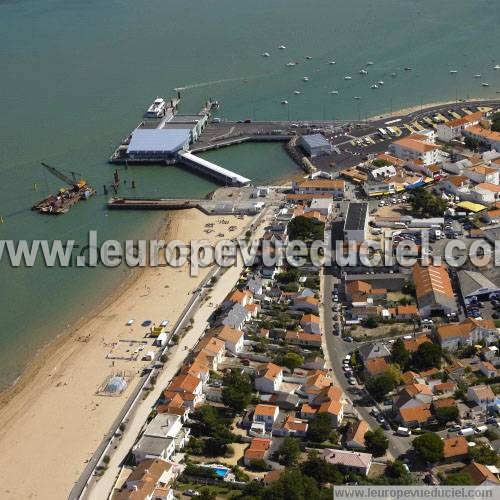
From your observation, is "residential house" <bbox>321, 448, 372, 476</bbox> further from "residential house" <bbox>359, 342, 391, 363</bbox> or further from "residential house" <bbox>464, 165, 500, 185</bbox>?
"residential house" <bbox>464, 165, 500, 185</bbox>

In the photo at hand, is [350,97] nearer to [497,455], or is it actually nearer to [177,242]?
[177,242]

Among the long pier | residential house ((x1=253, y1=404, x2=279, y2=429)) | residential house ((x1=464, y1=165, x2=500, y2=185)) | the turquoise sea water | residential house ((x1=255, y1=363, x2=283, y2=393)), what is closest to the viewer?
residential house ((x1=253, y1=404, x2=279, y2=429))

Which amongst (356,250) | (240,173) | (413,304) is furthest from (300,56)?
(413,304)

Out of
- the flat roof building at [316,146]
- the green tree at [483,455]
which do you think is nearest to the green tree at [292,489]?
the green tree at [483,455]

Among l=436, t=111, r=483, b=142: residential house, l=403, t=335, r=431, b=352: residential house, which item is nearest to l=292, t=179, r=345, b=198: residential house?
l=436, t=111, r=483, b=142: residential house

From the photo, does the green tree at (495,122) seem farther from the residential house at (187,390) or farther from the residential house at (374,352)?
the residential house at (187,390)

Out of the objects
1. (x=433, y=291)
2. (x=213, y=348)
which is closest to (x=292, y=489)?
(x=213, y=348)

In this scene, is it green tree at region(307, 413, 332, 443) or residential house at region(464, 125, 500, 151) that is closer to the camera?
green tree at region(307, 413, 332, 443)
